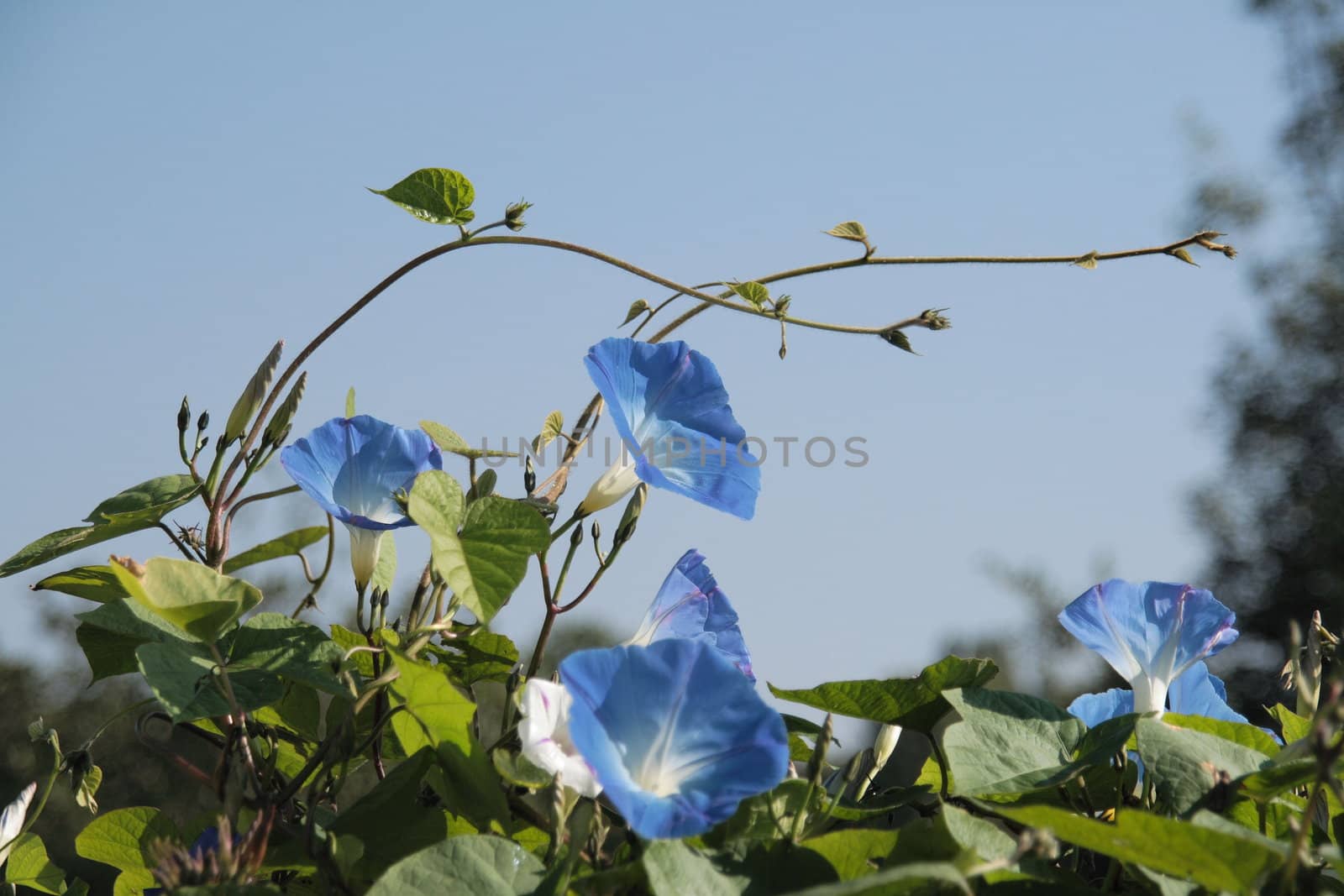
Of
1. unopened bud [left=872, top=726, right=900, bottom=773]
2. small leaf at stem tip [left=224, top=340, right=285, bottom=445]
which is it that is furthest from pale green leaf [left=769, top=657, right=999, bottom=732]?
small leaf at stem tip [left=224, top=340, right=285, bottom=445]

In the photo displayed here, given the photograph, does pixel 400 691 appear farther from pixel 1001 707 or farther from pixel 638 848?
pixel 1001 707

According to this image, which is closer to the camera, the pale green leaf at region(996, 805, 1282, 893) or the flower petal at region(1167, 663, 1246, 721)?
the pale green leaf at region(996, 805, 1282, 893)

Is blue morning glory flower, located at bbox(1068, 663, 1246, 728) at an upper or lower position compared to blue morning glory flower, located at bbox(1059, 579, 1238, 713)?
lower

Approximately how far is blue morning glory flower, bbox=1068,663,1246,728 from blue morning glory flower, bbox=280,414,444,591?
46cm

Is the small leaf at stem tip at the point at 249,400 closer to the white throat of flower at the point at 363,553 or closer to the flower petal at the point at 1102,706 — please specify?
the white throat of flower at the point at 363,553

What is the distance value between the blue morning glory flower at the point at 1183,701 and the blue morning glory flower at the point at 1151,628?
43 mm

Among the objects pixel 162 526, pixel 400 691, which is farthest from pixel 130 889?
pixel 400 691

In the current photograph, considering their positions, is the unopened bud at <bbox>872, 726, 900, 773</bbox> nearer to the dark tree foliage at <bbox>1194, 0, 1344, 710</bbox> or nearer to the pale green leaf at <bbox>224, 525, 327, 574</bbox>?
the pale green leaf at <bbox>224, 525, 327, 574</bbox>

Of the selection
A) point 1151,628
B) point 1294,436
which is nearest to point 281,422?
point 1151,628

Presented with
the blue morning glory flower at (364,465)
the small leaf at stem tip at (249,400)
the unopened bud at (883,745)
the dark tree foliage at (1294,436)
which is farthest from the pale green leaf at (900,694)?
the dark tree foliage at (1294,436)

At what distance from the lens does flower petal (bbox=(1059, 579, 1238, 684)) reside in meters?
0.74

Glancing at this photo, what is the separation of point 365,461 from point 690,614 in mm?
231

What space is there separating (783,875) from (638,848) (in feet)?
0.21

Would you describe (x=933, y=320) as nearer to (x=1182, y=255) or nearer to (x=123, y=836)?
(x=1182, y=255)
